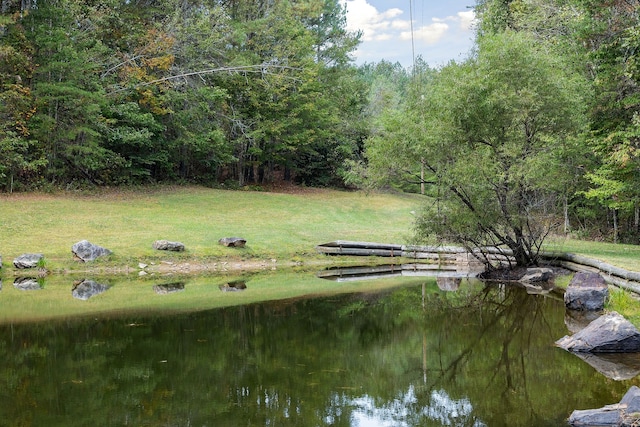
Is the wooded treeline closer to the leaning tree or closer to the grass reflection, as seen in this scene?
the grass reflection

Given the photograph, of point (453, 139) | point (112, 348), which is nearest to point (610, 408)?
point (112, 348)

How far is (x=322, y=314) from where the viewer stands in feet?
44.4

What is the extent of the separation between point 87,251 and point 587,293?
14.8 meters

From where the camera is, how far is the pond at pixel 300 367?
7.07 meters

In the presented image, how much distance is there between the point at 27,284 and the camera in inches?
673

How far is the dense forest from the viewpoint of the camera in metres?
17.7

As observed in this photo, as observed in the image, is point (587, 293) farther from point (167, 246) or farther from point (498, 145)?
point (167, 246)

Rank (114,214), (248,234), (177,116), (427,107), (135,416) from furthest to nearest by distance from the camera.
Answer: (177,116)
(114,214)
(248,234)
(427,107)
(135,416)

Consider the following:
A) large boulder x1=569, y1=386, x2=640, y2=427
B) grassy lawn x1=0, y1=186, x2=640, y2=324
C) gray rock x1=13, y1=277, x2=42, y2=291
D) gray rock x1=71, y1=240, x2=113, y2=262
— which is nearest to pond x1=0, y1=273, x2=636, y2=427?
large boulder x1=569, y1=386, x2=640, y2=427

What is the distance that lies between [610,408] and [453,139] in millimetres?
12186

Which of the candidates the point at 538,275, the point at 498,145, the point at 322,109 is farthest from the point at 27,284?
the point at 322,109

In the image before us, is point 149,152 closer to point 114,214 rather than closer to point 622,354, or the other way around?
point 114,214

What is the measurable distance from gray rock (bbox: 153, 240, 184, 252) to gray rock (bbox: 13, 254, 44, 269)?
371 cm

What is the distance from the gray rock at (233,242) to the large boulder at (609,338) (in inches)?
555
